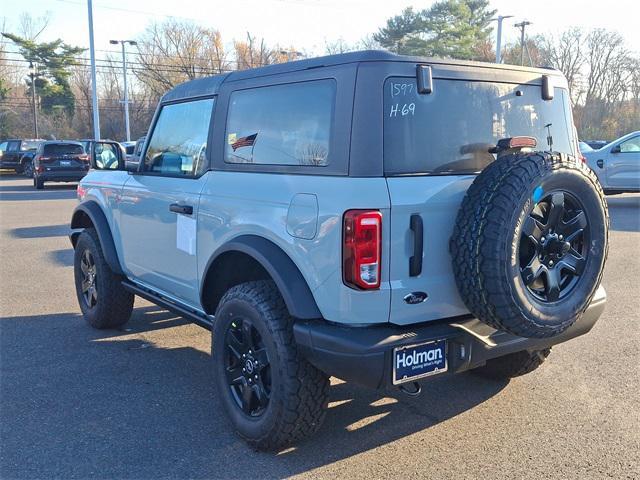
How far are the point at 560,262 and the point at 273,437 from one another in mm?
1689

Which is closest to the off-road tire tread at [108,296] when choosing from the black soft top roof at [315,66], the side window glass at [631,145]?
Result: the black soft top roof at [315,66]

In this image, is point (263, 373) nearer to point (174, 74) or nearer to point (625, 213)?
point (625, 213)

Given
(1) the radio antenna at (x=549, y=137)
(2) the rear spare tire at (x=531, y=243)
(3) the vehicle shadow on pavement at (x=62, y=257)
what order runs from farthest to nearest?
(3) the vehicle shadow on pavement at (x=62, y=257) → (1) the radio antenna at (x=549, y=137) → (2) the rear spare tire at (x=531, y=243)

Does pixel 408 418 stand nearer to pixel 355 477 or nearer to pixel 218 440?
pixel 355 477

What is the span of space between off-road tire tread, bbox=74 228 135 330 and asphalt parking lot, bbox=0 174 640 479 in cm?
13

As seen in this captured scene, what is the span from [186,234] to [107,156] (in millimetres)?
1721

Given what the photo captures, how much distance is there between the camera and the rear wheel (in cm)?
407

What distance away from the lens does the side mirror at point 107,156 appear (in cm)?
521

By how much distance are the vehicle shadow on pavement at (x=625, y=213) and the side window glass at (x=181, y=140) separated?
30.4 ft

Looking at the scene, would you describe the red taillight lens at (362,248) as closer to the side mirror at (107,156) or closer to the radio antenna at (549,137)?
the radio antenna at (549,137)

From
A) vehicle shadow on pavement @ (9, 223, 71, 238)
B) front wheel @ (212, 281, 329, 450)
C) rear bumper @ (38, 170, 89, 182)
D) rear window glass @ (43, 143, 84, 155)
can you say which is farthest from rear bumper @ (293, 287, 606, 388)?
rear window glass @ (43, 143, 84, 155)

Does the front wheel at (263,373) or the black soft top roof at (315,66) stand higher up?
the black soft top roof at (315,66)

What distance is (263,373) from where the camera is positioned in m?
3.34

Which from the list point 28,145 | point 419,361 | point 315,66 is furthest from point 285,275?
point 28,145
